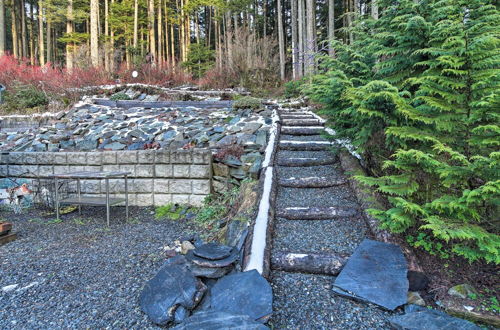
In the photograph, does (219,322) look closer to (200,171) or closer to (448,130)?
(448,130)

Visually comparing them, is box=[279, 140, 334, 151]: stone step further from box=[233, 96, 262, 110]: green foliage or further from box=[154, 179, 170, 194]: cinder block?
box=[233, 96, 262, 110]: green foliage

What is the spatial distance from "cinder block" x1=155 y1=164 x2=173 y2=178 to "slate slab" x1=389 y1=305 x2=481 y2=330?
3782mm

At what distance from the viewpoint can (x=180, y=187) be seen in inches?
183

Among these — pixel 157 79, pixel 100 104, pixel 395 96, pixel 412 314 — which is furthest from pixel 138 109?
pixel 412 314

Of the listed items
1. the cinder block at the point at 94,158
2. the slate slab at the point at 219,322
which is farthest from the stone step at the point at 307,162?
the cinder block at the point at 94,158

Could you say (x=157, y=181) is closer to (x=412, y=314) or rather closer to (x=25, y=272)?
(x=25, y=272)

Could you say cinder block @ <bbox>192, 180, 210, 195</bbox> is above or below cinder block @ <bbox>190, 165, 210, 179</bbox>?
below

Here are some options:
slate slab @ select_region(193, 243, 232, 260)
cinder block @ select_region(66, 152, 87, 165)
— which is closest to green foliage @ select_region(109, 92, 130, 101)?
cinder block @ select_region(66, 152, 87, 165)

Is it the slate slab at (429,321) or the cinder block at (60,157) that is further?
the cinder block at (60,157)

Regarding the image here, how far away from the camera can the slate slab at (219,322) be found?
1.51 meters

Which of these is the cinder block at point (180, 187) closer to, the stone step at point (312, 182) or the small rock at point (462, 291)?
the stone step at point (312, 182)

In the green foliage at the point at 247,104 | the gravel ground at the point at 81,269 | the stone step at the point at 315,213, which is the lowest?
the gravel ground at the point at 81,269

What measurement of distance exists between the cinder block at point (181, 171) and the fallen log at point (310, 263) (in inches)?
107

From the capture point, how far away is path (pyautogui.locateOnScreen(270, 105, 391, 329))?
174 centimetres
